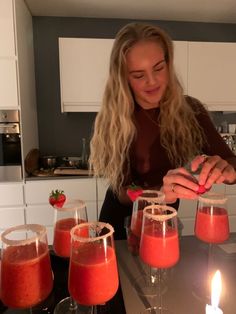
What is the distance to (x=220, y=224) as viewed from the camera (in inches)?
32.3

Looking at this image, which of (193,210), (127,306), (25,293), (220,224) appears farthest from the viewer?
(193,210)

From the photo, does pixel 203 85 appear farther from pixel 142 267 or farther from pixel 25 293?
pixel 25 293

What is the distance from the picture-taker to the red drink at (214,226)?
0.82 meters

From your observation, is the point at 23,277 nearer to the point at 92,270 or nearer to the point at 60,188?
the point at 92,270

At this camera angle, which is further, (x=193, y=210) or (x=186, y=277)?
(x=193, y=210)

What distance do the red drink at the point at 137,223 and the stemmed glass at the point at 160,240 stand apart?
116 mm

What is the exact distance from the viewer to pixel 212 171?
873 millimetres

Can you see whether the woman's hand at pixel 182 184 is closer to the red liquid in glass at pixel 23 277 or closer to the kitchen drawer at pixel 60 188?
the red liquid in glass at pixel 23 277

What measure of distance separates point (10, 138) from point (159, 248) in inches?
75.4

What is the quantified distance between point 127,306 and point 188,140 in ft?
2.75

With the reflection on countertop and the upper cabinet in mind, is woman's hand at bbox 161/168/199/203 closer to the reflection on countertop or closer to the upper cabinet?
the reflection on countertop

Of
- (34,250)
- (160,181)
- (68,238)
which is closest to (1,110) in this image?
(160,181)

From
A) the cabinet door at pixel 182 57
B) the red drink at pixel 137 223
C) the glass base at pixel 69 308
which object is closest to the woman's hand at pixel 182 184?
the red drink at pixel 137 223

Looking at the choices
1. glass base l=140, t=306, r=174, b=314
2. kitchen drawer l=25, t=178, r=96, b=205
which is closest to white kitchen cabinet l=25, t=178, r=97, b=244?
kitchen drawer l=25, t=178, r=96, b=205
